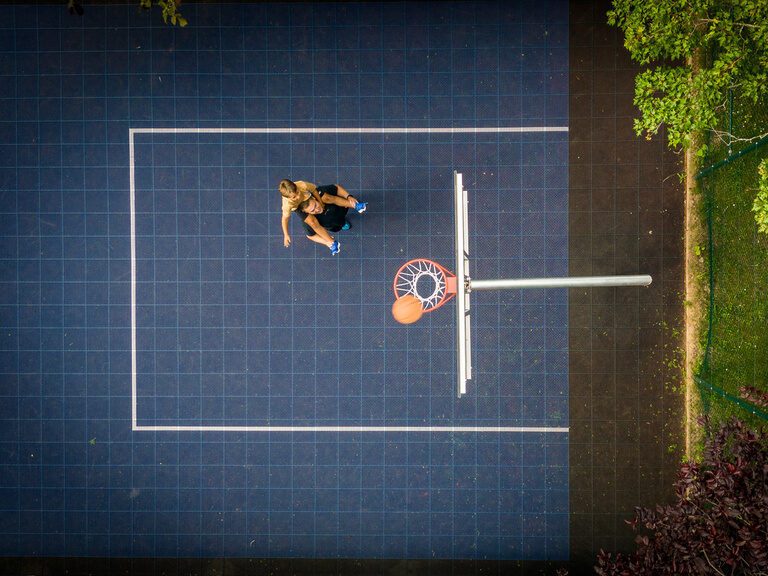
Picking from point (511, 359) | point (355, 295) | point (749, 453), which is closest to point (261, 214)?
point (355, 295)

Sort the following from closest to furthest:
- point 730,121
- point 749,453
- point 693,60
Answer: point 749,453, point 730,121, point 693,60

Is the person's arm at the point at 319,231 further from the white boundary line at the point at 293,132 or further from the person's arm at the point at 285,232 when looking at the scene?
the white boundary line at the point at 293,132

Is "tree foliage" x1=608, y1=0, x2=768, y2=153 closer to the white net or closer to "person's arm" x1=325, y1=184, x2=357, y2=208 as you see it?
the white net

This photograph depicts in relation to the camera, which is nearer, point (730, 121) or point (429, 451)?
point (730, 121)

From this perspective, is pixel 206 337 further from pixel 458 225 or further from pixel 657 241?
pixel 657 241

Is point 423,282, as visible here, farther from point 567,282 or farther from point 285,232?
point 567,282

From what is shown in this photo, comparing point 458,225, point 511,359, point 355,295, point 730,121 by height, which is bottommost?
point 511,359

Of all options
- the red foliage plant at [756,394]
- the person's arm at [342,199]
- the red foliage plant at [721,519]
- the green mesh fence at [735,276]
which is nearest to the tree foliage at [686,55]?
the green mesh fence at [735,276]
